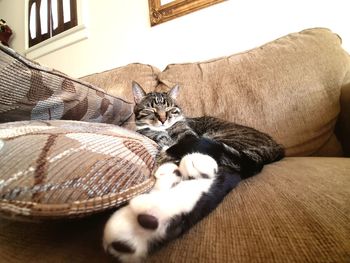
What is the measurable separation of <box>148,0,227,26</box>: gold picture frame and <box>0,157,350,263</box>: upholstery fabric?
1.34m

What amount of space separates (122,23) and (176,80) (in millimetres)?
864

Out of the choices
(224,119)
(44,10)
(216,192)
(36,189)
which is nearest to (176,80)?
(224,119)

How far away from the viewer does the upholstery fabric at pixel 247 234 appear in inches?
9.1

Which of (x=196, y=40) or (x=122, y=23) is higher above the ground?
(x=122, y=23)

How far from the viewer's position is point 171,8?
1422mm

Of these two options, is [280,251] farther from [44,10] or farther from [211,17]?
[44,10]

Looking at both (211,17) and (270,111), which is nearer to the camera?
(270,111)

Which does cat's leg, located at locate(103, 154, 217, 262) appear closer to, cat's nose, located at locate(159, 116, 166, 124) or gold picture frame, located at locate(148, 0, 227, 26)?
cat's nose, located at locate(159, 116, 166, 124)

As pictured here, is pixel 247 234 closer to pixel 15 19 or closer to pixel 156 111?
pixel 156 111

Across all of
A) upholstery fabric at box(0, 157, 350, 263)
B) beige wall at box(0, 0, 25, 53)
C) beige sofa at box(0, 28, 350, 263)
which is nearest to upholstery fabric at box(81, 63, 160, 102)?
beige sofa at box(0, 28, 350, 263)

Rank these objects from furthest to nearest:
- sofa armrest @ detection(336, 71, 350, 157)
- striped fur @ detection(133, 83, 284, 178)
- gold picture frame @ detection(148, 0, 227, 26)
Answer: gold picture frame @ detection(148, 0, 227, 26) → sofa armrest @ detection(336, 71, 350, 157) → striped fur @ detection(133, 83, 284, 178)

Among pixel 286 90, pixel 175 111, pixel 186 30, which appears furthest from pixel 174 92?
pixel 186 30

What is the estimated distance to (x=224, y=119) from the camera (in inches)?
38.1

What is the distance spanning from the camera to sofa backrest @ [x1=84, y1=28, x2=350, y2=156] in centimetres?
85
